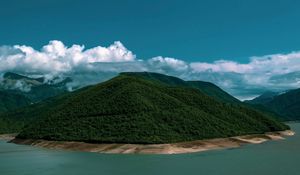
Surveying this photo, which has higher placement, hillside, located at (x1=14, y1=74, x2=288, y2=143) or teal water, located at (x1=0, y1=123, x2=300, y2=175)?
hillside, located at (x1=14, y1=74, x2=288, y2=143)

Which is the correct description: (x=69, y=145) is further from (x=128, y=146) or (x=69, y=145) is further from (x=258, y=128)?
(x=258, y=128)

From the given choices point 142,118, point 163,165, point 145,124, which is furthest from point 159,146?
point 163,165

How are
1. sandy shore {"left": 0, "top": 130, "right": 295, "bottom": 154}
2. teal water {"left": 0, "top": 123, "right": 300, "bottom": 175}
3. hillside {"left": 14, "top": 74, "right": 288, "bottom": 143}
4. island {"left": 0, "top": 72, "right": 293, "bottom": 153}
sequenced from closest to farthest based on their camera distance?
teal water {"left": 0, "top": 123, "right": 300, "bottom": 175} < sandy shore {"left": 0, "top": 130, "right": 295, "bottom": 154} < island {"left": 0, "top": 72, "right": 293, "bottom": 153} < hillside {"left": 14, "top": 74, "right": 288, "bottom": 143}

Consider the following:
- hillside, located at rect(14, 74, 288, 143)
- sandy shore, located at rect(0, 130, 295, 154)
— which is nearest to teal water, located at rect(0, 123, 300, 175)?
sandy shore, located at rect(0, 130, 295, 154)

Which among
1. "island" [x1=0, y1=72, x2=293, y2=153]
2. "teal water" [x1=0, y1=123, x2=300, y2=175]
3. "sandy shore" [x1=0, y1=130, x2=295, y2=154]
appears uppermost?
"island" [x1=0, y1=72, x2=293, y2=153]

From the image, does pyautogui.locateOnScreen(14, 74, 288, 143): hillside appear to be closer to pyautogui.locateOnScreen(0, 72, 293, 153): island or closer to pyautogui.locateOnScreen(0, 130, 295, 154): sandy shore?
pyautogui.locateOnScreen(0, 72, 293, 153): island

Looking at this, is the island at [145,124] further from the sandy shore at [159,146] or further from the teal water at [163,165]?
the teal water at [163,165]

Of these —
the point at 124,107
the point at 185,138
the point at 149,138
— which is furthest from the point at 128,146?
the point at 124,107

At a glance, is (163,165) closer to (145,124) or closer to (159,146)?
(159,146)
